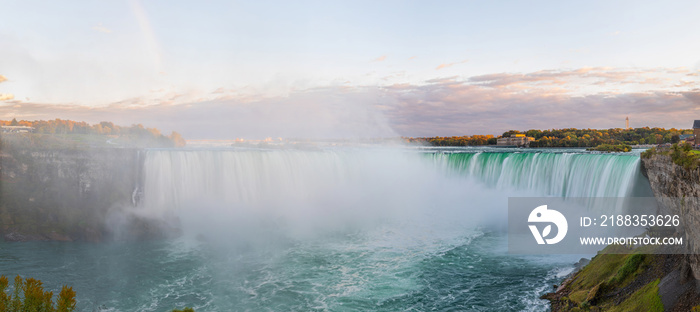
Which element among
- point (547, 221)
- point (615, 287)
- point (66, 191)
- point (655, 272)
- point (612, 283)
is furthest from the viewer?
point (66, 191)

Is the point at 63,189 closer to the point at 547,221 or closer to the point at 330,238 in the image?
the point at 330,238

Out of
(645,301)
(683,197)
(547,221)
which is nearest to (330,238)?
(547,221)

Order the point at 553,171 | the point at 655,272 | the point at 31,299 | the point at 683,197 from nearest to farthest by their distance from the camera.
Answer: the point at 31,299
the point at 683,197
the point at 655,272
the point at 553,171

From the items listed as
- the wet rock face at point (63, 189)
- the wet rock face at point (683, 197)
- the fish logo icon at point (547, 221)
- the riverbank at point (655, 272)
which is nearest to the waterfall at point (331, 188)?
the fish logo icon at point (547, 221)

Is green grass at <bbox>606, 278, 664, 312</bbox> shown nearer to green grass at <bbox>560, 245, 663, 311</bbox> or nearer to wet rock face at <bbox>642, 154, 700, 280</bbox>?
green grass at <bbox>560, 245, 663, 311</bbox>

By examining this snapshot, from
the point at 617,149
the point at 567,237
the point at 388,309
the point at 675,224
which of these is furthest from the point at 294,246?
the point at 617,149

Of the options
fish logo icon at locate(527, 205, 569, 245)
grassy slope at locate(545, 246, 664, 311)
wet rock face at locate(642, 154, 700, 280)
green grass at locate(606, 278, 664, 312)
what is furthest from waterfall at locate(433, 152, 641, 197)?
green grass at locate(606, 278, 664, 312)

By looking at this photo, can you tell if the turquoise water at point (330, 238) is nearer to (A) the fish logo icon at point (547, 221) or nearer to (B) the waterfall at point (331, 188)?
(B) the waterfall at point (331, 188)
